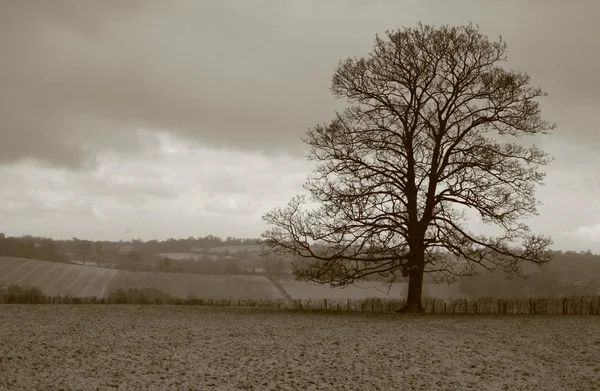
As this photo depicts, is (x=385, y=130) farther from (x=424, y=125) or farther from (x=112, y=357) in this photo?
(x=112, y=357)

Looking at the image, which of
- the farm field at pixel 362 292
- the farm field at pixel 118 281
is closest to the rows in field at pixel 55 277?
the farm field at pixel 118 281

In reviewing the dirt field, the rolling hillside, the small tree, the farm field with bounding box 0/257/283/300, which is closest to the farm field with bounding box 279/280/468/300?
the rolling hillside

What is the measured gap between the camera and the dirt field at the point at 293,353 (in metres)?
10.6

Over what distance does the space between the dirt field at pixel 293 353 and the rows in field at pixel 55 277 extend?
4650 cm

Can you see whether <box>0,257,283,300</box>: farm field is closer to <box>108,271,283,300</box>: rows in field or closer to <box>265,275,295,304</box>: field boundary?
<box>108,271,283,300</box>: rows in field

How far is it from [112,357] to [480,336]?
36.0 ft

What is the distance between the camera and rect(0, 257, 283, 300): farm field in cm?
6556

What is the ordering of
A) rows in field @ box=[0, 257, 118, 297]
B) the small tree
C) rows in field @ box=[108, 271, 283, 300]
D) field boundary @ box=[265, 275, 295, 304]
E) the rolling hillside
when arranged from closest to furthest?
rows in field @ box=[0, 257, 118, 297]
the rolling hillside
field boundary @ box=[265, 275, 295, 304]
rows in field @ box=[108, 271, 283, 300]
the small tree

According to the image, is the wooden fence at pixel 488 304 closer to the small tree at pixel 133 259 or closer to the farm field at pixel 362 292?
the farm field at pixel 362 292

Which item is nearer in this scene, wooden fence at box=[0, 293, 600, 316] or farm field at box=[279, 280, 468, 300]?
wooden fence at box=[0, 293, 600, 316]

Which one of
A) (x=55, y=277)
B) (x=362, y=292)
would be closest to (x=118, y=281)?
(x=55, y=277)

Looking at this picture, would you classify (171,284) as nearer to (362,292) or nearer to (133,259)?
(362,292)

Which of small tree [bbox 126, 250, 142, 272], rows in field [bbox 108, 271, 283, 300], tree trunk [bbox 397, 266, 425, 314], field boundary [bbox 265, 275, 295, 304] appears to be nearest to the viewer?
tree trunk [bbox 397, 266, 425, 314]

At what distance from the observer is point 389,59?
2412 centimetres
